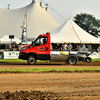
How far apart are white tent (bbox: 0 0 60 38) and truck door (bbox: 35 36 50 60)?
3693cm

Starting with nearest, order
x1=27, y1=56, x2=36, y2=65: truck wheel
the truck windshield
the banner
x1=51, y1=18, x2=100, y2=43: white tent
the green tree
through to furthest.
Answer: the truck windshield < x1=27, y1=56, x2=36, y2=65: truck wheel < the banner < x1=51, y1=18, x2=100, y2=43: white tent < the green tree

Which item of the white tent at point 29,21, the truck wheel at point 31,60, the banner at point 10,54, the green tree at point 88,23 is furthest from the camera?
the green tree at point 88,23

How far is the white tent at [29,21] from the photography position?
192 feet

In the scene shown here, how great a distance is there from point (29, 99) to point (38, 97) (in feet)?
1.26

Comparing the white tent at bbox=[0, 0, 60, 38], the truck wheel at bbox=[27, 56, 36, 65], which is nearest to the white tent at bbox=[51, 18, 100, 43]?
the truck wheel at bbox=[27, 56, 36, 65]

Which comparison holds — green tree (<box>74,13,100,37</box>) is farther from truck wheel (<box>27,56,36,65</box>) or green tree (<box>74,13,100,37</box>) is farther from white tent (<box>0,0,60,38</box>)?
truck wheel (<box>27,56,36,65</box>)

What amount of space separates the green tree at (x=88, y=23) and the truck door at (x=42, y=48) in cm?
5940

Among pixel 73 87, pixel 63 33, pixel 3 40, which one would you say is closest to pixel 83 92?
pixel 73 87

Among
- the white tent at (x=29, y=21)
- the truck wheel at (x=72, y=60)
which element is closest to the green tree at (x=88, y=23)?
the white tent at (x=29, y=21)

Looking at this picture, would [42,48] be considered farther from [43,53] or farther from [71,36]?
[71,36]

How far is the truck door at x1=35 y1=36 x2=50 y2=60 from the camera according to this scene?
64.1 feet

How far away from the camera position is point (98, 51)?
92.2 ft

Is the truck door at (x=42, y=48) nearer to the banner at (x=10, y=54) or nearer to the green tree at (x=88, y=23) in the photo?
the banner at (x=10, y=54)

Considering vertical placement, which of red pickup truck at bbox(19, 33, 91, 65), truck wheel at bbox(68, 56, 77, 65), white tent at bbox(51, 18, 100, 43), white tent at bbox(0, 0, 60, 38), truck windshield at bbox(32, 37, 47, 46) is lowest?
truck wheel at bbox(68, 56, 77, 65)
